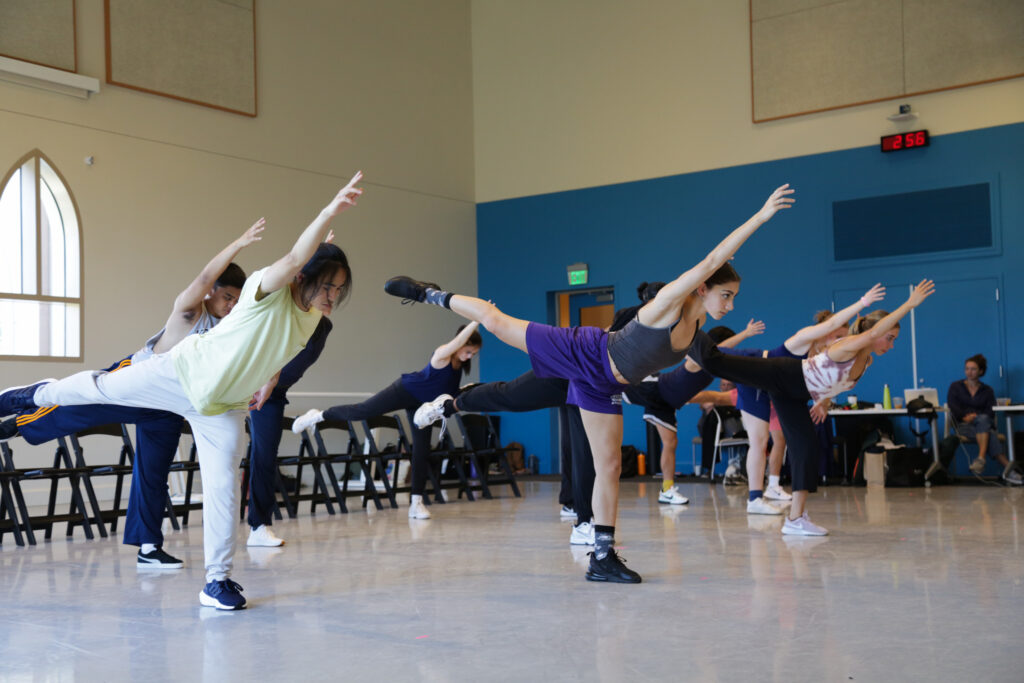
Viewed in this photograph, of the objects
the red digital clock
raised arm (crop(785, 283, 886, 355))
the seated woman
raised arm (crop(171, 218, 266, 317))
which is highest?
the red digital clock

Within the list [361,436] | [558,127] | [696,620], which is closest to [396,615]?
[696,620]

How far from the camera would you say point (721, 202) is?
40.9 feet

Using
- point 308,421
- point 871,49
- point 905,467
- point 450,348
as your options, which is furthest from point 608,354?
point 871,49

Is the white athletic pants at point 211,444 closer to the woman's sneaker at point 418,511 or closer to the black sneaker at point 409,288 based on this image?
the black sneaker at point 409,288

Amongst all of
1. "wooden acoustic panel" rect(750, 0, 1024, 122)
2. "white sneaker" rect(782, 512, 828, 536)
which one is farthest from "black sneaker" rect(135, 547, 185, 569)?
"wooden acoustic panel" rect(750, 0, 1024, 122)

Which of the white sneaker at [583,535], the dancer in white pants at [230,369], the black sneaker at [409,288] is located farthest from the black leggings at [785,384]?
the dancer in white pants at [230,369]

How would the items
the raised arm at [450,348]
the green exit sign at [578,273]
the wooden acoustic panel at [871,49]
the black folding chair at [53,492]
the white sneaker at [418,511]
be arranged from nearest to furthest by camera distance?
the black folding chair at [53,492] → the raised arm at [450,348] → the white sneaker at [418,511] → the wooden acoustic panel at [871,49] → the green exit sign at [578,273]

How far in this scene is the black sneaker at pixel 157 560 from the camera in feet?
14.9

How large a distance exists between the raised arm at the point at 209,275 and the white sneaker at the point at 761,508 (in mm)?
4317

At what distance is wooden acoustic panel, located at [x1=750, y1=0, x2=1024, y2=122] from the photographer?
10656mm

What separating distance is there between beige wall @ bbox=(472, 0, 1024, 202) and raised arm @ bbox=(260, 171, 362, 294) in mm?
9792

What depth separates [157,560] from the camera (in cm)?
457

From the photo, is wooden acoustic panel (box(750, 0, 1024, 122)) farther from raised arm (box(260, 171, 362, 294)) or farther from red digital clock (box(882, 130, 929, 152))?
raised arm (box(260, 171, 362, 294))

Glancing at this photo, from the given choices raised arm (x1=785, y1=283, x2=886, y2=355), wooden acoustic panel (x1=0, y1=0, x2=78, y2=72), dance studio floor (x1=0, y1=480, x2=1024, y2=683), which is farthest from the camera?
wooden acoustic panel (x1=0, y1=0, x2=78, y2=72)
